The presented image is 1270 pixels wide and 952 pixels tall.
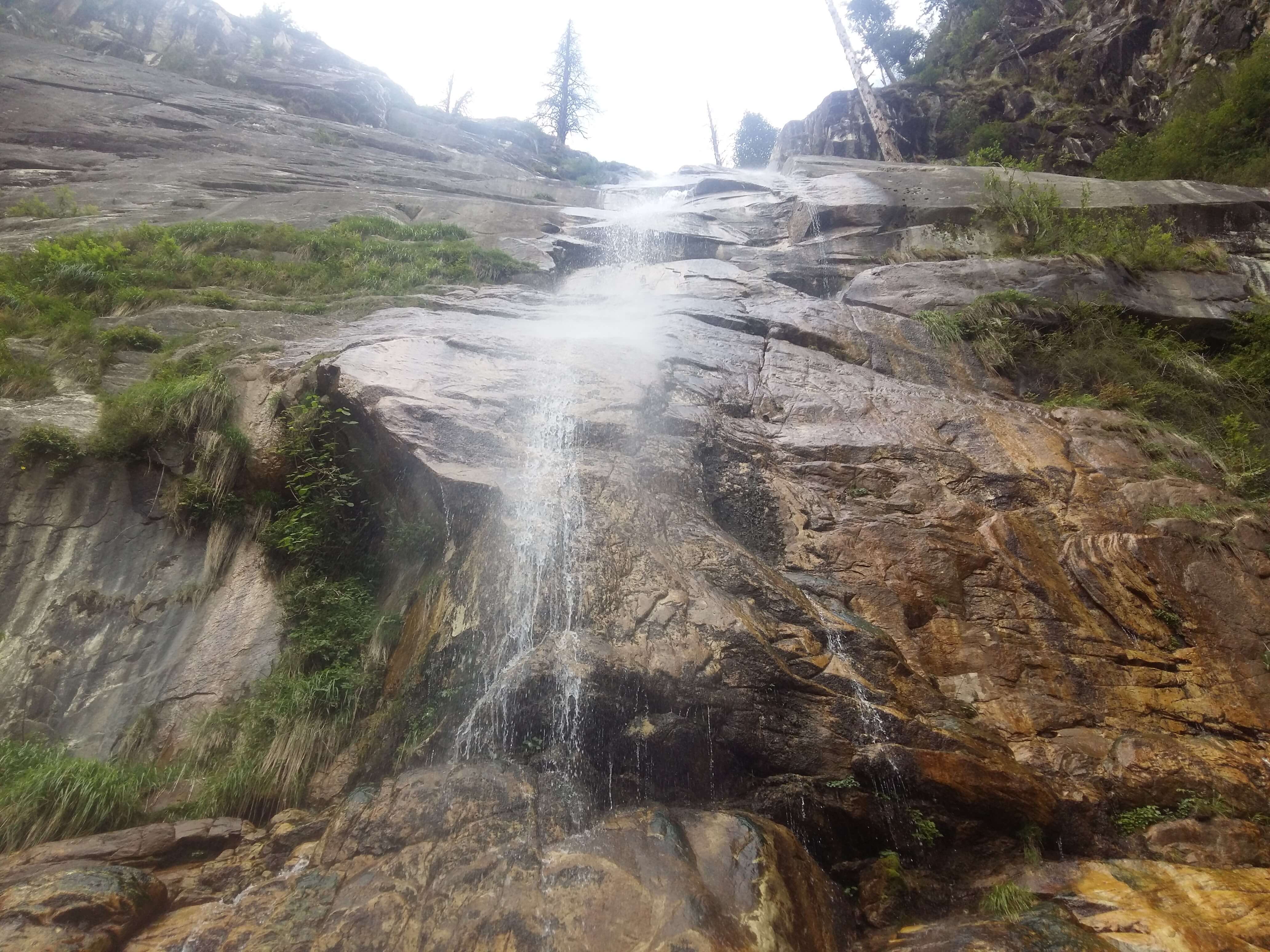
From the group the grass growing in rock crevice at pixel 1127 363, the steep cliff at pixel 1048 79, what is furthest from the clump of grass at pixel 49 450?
the steep cliff at pixel 1048 79

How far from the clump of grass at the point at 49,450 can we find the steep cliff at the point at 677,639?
193mm

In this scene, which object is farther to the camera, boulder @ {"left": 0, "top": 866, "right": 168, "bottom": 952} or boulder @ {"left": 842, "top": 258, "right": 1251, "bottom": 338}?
boulder @ {"left": 842, "top": 258, "right": 1251, "bottom": 338}

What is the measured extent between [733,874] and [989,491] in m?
4.85

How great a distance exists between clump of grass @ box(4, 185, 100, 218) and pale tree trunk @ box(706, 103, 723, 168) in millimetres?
38255

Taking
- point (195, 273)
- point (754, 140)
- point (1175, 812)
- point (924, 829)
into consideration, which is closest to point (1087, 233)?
point (1175, 812)

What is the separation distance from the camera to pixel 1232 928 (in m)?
3.68

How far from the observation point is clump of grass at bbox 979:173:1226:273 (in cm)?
1144

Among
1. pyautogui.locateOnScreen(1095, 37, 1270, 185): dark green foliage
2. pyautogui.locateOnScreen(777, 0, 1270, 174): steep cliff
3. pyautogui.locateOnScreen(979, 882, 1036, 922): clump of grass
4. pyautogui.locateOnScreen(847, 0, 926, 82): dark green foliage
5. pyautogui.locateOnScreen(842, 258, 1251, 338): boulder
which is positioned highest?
pyautogui.locateOnScreen(847, 0, 926, 82): dark green foliage

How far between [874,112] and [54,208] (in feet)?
84.4

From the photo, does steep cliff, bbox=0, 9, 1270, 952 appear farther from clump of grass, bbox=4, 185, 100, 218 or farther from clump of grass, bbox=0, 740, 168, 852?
clump of grass, bbox=4, 185, 100, 218

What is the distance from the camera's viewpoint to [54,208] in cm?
1304

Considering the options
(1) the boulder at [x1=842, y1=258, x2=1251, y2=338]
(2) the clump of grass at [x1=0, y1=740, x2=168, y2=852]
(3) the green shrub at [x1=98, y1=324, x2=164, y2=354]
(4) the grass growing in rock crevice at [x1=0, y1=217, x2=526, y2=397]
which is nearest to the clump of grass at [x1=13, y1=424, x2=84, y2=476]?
(4) the grass growing in rock crevice at [x1=0, y1=217, x2=526, y2=397]

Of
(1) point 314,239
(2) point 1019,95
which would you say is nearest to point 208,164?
(1) point 314,239

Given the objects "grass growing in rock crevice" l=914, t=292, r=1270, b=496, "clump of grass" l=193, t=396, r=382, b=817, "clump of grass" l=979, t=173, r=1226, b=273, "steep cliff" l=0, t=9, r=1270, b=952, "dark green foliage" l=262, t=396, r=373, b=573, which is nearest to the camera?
"steep cliff" l=0, t=9, r=1270, b=952
